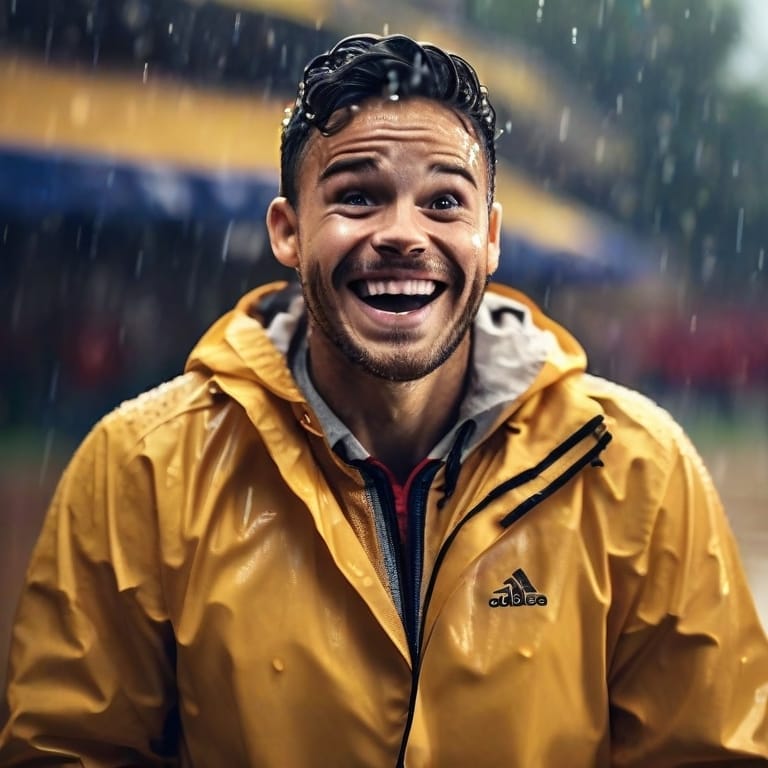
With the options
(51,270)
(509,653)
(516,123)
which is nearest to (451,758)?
(509,653)

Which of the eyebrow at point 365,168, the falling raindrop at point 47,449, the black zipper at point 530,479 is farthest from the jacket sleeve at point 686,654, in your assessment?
the falling raindrop at point 47,449

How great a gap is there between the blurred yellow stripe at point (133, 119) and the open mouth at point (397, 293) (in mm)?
3764

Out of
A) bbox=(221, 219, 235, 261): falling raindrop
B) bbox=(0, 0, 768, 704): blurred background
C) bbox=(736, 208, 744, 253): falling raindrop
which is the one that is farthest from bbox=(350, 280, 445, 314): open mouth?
bbox=(736, 208, 744, 253): falling raindrop

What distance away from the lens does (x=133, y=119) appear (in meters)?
5.70

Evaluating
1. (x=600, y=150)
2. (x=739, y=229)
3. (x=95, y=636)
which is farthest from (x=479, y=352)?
(x=739, y=229)

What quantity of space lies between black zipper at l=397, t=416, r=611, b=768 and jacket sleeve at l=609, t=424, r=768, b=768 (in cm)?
15

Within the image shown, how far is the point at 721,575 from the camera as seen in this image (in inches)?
73.5

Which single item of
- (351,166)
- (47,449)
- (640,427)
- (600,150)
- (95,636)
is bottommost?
(47,449)

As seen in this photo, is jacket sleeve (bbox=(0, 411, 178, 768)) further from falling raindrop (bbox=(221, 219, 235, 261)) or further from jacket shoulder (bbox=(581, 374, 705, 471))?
falling raindrop (bbox=(221, 219, 235, 261))

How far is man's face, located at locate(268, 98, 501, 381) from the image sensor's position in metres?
1.83

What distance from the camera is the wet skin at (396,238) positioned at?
1835mm

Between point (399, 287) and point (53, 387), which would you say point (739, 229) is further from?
point (399, 287)

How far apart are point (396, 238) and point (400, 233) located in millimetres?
11

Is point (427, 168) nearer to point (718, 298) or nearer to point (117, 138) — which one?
point (117, 138)
